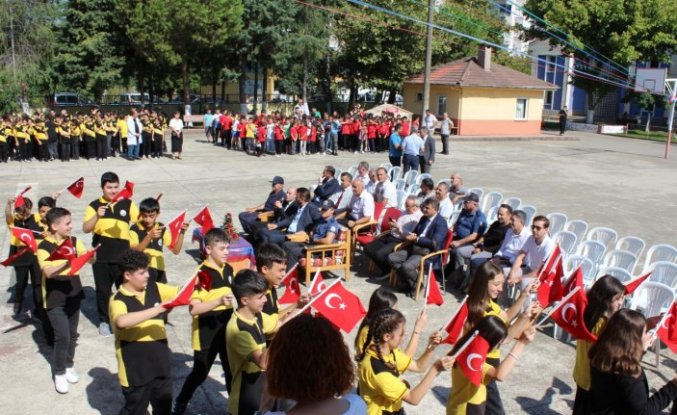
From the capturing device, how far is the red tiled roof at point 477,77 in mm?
30922

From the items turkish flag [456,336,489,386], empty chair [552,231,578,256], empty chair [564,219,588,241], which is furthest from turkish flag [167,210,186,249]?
empty chair [564,219,588,241]

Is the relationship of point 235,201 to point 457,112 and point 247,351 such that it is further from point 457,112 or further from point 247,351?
point 457,112

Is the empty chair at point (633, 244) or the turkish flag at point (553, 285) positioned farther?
the empty chair at point (633, 244)

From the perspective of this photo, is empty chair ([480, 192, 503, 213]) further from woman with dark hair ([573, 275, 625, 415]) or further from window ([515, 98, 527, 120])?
window ([515, 98, 527, 120])

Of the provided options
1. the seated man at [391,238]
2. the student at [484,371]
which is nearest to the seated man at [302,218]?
the seated man at [391,238]

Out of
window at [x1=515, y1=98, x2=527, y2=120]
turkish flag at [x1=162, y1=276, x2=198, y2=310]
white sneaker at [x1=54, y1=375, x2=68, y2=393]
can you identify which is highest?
window at [x1=515, y1=98, x2=527, y2=120]

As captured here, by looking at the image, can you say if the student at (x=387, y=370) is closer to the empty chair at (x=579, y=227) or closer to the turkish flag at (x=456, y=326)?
the turkish flag at (x=456, y=326)

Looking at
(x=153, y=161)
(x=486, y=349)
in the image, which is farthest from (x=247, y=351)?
(x=153, y=161)

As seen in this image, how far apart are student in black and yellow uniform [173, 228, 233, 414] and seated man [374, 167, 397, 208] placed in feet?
20.5

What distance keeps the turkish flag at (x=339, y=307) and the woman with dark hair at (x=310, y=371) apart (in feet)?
7.11

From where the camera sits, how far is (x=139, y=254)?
474cm

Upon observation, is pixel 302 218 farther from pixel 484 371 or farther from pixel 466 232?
pixel 484 371

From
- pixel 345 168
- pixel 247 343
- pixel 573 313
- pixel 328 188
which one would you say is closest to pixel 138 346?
pixel 247 343

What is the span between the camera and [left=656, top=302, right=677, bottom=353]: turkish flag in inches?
→ 202
